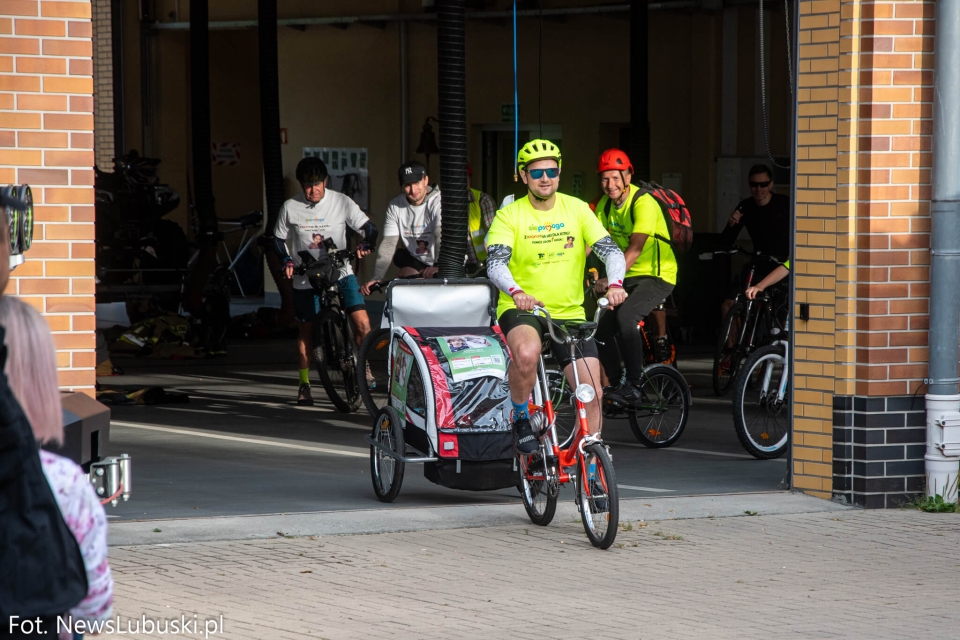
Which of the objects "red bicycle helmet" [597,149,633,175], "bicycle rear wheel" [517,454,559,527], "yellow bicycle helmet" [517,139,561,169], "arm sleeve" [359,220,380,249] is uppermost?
"red bicycle helmet" [597,149,633,175]

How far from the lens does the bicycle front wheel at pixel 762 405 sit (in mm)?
9531

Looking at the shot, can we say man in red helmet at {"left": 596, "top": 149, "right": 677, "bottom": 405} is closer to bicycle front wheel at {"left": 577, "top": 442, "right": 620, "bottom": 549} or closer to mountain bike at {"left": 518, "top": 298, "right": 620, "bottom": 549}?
mountain bike at {"left": 518, "top": 298, "right": 620, "bottom": 549}

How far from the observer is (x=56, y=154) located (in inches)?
256

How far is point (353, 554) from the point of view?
6641 mm

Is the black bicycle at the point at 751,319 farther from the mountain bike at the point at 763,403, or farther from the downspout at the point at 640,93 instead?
the downspout at the point at 640,93

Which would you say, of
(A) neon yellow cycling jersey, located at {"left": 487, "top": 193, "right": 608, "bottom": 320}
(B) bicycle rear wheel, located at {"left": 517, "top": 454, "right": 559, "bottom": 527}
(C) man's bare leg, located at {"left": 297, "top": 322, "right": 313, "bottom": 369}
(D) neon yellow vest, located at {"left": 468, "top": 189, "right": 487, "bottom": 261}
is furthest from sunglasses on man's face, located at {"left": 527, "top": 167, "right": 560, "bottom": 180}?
(C) man's bare leg, located at {"left": 297, "top": 322, "right": 313, "bottom": 369}

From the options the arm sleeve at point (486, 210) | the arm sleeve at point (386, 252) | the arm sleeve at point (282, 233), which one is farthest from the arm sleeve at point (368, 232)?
the arm sleeve at point (486, 210)

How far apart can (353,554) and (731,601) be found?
177 cm

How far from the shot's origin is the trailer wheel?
7.83 meters

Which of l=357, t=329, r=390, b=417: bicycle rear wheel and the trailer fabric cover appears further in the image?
l=357, t=329, r=390, b=417: bicycle rear wheel

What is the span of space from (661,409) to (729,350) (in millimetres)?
2588

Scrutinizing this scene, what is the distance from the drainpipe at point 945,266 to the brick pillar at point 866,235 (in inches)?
4.0

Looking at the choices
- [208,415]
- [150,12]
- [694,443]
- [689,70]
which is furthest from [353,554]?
[150,12]

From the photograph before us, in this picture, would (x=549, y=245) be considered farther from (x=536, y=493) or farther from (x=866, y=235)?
(x=866, y=235)
